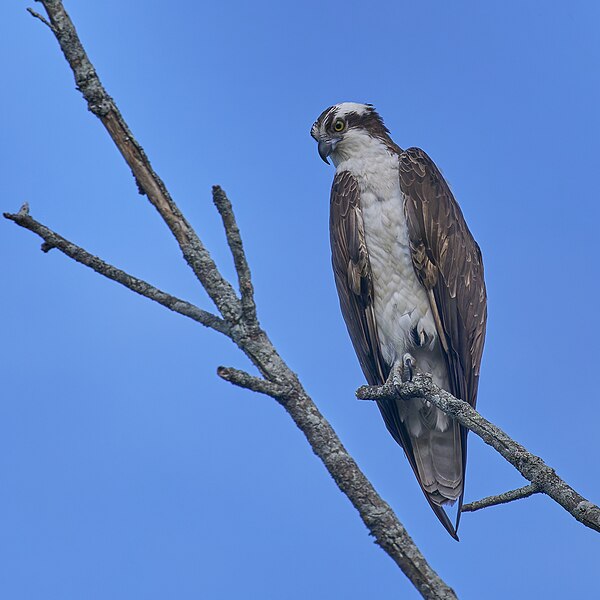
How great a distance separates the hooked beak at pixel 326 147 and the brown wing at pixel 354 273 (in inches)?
11.8

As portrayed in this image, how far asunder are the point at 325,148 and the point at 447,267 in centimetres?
117

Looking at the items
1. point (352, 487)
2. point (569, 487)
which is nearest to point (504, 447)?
point (569, 487)

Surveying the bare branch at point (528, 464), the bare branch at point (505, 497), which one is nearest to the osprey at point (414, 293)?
the bare branch at point (528, 464)

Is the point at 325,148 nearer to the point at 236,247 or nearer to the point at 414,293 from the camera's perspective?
the point at 414,293

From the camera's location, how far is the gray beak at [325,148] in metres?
5.52

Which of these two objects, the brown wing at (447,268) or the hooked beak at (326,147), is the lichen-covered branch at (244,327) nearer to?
the brown wing at (447,268)

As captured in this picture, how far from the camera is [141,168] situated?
3.36 metres

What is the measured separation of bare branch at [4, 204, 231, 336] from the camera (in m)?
3.31

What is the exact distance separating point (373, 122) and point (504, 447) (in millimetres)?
2948

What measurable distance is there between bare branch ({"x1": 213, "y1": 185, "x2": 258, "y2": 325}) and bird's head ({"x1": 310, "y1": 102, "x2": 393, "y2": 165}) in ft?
8.10

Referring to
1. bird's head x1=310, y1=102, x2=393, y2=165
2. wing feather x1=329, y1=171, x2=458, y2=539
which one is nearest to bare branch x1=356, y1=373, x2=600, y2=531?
wing feather x1=329, y1=171, x2=458, y2=539

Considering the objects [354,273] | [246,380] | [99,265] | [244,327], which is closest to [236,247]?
[244,327]

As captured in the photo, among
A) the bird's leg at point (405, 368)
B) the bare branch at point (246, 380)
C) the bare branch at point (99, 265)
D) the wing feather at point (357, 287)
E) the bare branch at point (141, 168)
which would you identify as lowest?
the bare branch at point (246, 380)

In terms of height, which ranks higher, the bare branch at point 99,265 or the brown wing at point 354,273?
the brown wing at point 354,273
